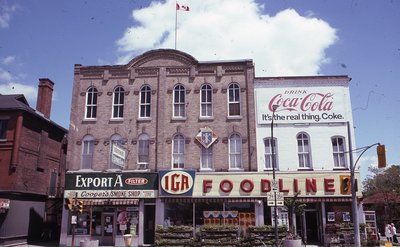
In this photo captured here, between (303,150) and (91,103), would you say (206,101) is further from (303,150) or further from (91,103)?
(91,103)

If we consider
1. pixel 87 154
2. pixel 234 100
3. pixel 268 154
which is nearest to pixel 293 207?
pixel 268 154

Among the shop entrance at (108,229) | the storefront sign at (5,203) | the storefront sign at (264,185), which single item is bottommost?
the shop entrance at (108,229)

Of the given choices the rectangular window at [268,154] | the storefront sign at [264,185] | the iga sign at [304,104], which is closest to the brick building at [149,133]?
the storefront sign at [264,185]

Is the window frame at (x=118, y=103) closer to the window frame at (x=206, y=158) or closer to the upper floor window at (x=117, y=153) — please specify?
the upper floor window at (x=117, y=153)

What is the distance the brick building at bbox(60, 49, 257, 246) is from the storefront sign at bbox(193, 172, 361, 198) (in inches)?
24.0

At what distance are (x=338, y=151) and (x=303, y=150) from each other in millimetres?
2549

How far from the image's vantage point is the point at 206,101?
1115 inches

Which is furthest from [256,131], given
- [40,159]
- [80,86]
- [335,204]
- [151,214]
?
[40,159]

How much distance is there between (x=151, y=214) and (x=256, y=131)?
1006cm

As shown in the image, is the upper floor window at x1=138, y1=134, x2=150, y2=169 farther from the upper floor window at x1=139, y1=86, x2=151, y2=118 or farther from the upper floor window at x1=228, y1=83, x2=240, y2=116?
the upper floor window at x1=228, y1=83, x2=240, y2=116

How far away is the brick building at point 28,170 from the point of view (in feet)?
87.8

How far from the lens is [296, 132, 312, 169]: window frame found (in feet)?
88.0

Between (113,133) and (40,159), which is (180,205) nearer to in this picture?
(113,133)

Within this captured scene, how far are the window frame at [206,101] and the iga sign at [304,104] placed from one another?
366 cm
